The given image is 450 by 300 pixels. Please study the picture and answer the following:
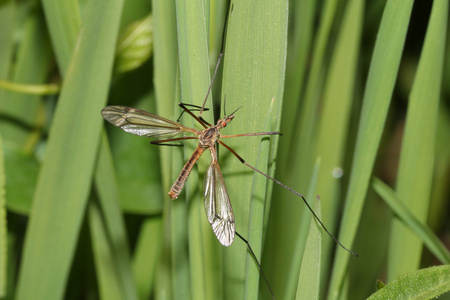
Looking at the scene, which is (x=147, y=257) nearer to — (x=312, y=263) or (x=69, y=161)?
(x=69, y=161)

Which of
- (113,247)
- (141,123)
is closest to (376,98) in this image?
(141,123)

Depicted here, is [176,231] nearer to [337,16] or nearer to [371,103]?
[371,103]

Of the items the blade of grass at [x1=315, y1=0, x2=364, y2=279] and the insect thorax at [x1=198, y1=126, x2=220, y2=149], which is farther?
the blade of grass at [x1=315, y1=0, x2=364, y2=279]

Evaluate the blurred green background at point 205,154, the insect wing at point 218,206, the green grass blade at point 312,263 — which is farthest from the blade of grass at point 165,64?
the green grass blade at point 312,263

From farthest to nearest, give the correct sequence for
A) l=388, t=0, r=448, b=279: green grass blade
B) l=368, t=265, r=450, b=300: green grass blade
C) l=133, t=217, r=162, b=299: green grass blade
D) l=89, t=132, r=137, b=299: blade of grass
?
l=133, t=217, r=162, b=299: green grass blade < l=89, t=132, r=137, b=299: blade of grass < l=388, t=0, r=448, b=279: green grass blade < l=368, t=265, r=450, b=300: green grass blade

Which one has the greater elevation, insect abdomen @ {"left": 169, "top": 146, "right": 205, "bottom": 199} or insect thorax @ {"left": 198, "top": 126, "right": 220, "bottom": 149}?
insect thorax @ {"left": 198, "top": 126, "right": 220, "bottom": 149}

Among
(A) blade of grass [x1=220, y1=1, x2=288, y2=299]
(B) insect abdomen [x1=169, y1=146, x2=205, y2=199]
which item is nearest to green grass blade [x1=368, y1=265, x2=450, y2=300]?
(A) blade of grass [x1=220, y1=1, x2=288, y2=299]

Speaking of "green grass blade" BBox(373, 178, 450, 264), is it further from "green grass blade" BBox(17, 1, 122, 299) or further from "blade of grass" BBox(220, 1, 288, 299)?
"green grass blade" BBox(17, 1, 122, 299)
